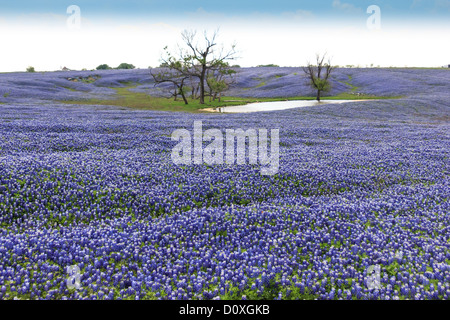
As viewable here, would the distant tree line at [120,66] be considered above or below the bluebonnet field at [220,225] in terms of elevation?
above

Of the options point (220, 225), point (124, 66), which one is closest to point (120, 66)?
point (124, 66)

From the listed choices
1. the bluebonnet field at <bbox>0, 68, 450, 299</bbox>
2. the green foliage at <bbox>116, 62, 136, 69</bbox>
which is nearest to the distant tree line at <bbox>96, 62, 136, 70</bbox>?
the green foliage at <bbox>116, 62, 136, 69</bbox>

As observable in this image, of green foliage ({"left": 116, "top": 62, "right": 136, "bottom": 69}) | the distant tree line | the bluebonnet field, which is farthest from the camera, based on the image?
green foliage ({"left": 116, "top": 62, "right": 136, "bottom": 69})

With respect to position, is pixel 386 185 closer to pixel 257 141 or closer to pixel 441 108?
pixel 257 141

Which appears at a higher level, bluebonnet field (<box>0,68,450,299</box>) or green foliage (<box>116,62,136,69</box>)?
green foliage (<box>116,62,136,69</box>)

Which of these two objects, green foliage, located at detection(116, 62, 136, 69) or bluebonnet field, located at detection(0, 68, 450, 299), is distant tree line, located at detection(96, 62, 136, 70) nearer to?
green foliage, located at detection(116, 62, 136, 69)

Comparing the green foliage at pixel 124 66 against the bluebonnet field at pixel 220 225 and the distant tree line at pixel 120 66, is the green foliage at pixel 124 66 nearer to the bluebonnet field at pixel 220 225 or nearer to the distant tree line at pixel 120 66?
the distant tree line at pixel 120 66

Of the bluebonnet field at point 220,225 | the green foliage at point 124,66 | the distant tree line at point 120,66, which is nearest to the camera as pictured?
the bluebonnet field at point 220,225

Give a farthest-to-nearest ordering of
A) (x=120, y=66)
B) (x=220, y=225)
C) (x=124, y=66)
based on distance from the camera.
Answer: (x=120, y=66), (x=124, y=66), (x=220, y=225)

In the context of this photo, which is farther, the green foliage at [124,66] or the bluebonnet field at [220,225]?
the green foliage at [124,66]

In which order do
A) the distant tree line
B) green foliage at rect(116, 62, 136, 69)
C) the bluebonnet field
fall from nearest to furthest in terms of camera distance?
the bluebonnet field, the distant tree line, green foliage at rect(116, 62, 136, 69)

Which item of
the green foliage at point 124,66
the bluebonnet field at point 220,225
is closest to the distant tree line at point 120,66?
the green foliage at point 124,66

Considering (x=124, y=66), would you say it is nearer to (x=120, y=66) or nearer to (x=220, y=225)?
(x=120, y=66)
